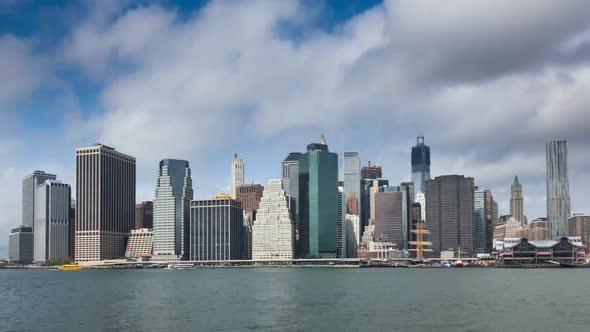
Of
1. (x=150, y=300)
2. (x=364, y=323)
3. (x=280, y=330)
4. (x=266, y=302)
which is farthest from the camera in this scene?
(x=150, y=300)

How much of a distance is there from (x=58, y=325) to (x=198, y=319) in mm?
17088

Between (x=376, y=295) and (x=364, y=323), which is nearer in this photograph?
(x=364, y=323)

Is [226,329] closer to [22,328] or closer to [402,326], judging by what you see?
[402,326]

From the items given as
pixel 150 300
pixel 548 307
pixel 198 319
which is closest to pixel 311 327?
pixel 198 319

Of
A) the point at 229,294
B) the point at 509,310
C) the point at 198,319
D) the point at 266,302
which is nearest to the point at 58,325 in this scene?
the point at 198,319

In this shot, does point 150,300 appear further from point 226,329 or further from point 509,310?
point 509,310

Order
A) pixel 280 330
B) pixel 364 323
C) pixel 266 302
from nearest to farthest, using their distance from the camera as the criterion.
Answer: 1. pixel 280 330
2. pixel 364 323
3. pixel 266 302

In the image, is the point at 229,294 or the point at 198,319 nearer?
the point at 198,319

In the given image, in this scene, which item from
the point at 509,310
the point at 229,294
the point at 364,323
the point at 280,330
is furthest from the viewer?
the point at 229,294

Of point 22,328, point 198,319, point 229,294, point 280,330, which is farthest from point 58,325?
point 229,294

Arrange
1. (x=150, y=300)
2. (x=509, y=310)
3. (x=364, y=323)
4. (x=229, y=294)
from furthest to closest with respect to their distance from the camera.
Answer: (x=229, y=294)
(x=150, y=300)
(x=509, y=310)
(x=364, y=323)

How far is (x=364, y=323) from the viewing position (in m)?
84.8

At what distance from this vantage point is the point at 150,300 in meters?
122

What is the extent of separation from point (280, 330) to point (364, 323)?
11382 mm
